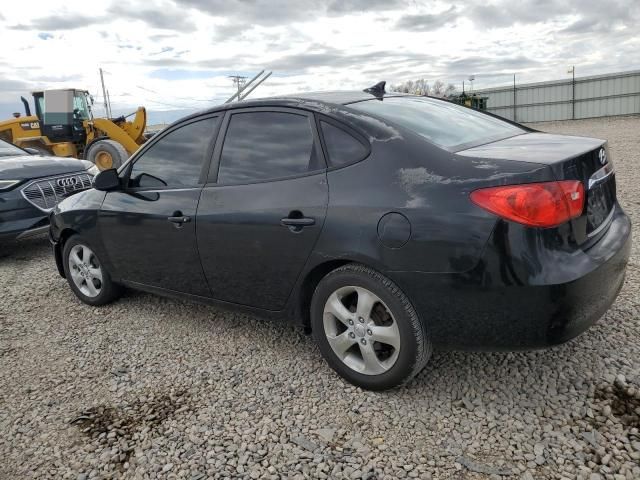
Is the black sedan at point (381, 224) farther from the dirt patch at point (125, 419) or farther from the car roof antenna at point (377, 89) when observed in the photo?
the dirt patch at point (125, 419)

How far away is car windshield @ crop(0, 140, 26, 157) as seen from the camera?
7.13m

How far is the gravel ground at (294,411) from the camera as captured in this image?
228 cm

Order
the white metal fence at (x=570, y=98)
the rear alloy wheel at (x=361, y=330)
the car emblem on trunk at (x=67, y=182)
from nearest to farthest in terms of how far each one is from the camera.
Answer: the rear alloy wheel at (x=361, y=330) < the car emblem on trunk at (x=67, y=182) < the white metal fence at (x=570, y=98)

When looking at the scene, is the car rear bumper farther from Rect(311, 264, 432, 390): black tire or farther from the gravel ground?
the gravel ground

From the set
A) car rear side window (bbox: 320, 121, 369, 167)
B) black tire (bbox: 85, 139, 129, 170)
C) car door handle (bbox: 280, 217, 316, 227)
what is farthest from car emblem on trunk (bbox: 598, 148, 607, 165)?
black tire (bbox: 85, 139, 129, 170)

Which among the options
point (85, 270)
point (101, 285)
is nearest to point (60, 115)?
point (85, 270)

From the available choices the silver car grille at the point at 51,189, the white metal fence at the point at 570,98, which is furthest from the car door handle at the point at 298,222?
the white metal fence at the point at 570,98

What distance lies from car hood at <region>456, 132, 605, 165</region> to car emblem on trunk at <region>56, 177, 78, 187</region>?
Answer: 5.54m

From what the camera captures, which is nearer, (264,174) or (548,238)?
(548,238)

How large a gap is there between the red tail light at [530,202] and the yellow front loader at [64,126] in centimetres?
1228

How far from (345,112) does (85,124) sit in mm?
12502

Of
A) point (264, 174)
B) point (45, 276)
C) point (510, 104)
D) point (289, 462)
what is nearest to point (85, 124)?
point (45, 276)

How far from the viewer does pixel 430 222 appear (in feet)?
7.69

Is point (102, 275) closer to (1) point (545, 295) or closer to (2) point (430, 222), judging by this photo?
(2) point (430, 222)
